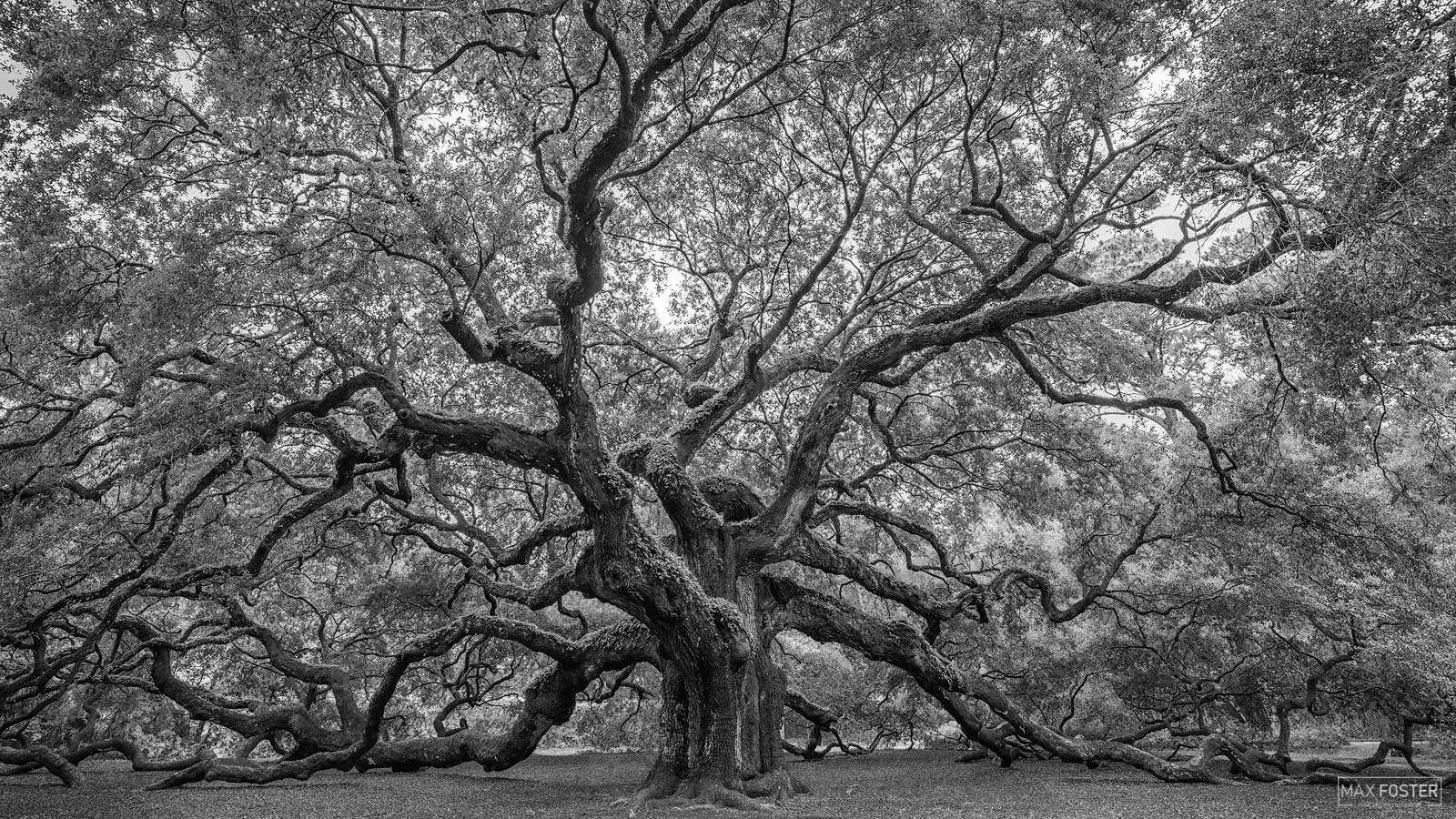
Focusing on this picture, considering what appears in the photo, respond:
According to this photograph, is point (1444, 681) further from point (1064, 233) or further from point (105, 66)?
point (105, 66)

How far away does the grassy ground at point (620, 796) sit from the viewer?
6945mm

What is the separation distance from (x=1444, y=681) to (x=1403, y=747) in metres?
1.79

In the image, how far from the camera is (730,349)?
1256cm

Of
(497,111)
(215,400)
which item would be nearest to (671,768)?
(215,400)

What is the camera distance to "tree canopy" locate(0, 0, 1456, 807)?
5.34 metres

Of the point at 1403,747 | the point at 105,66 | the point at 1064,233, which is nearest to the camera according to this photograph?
the point at 105,66

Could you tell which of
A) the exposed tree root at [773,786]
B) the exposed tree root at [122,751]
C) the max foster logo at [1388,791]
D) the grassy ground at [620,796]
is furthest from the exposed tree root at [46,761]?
the max foster logo at [1388,791]

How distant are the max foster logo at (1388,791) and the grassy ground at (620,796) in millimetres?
211

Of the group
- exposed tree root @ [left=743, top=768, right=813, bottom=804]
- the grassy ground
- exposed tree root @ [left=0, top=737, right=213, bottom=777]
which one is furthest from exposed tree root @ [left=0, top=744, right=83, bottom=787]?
exposed tree root @ [left=743, top=768, right=813, bottom=804]

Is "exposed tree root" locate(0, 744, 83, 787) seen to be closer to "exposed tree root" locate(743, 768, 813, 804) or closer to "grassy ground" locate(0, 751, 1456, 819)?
"grassy ground" locate(0, 751, 1456, 819)

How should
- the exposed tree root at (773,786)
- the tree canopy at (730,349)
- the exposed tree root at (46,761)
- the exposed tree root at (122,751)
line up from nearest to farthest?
the tree canopy at (730,349) → the exposed tree root at (773,786) → the exposed tree root at (46,761) → the exposed tree root at (122,751)

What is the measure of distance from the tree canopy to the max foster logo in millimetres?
644

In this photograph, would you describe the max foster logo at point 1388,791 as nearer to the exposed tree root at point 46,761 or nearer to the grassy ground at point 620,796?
the grassy ground at point 620,796

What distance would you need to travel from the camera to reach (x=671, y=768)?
7.38 m
